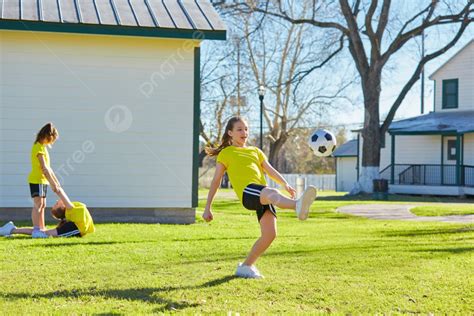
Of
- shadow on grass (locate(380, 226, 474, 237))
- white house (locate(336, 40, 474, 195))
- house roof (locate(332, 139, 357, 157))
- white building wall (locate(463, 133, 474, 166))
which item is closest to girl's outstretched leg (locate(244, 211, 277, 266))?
shadow on grass (locate(380, 226, 474, 237))

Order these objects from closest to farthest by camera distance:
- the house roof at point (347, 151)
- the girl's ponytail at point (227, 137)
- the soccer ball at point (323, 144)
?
the girl's ponytail at point (227, 137)
the soccer ball at point (323, 144)
the house roof at point (347, 151)

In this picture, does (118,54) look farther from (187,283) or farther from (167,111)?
(187,283)

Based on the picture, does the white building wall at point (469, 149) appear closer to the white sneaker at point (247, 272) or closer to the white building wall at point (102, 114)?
the white building wall at point (102, 114)

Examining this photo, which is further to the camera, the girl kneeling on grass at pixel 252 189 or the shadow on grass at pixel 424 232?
the shadow on grass at pixel 424 232

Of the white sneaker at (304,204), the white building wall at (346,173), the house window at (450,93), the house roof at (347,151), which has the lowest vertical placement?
the white building wall at (346,173)

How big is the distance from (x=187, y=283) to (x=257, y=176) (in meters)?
1.32

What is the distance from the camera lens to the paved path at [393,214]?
1619cm

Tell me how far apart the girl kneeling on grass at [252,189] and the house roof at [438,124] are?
25259 mm

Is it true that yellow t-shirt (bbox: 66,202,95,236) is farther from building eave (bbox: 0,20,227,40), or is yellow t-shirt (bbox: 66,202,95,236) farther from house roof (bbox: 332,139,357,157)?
house roof (bbox: 332,139,357,157)

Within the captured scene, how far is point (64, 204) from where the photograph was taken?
1082 cm

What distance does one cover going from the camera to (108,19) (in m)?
14.0

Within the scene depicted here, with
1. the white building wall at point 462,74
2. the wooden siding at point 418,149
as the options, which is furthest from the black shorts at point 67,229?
the white building wall at point 462,74

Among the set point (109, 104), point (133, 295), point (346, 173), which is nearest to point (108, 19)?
point (109, 104)

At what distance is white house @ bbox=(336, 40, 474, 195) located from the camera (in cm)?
3168
